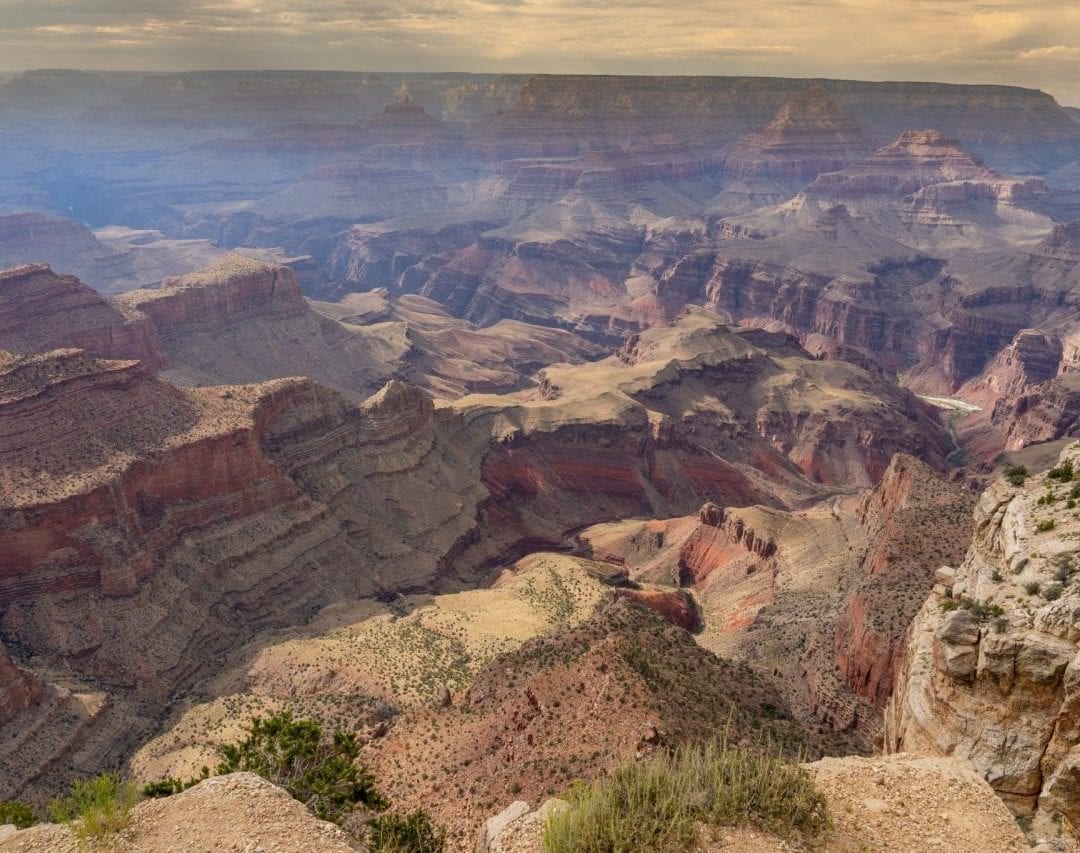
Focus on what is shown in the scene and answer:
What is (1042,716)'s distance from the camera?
23.2 metres

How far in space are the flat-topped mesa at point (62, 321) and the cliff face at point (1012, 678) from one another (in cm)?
10917

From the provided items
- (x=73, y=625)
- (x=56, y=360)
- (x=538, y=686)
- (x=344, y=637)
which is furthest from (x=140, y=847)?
(x=56, y=360)

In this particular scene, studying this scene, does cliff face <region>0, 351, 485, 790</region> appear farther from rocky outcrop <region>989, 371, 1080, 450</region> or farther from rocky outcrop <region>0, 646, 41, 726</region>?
rocky outcrop <region>989, 371, 1080, 450</region>

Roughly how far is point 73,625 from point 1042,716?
60.2 m

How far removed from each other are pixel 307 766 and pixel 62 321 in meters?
102

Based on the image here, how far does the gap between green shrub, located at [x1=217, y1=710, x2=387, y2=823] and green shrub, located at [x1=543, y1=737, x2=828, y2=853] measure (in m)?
10.6

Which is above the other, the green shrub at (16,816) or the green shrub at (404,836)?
the green shrub at (404,836)

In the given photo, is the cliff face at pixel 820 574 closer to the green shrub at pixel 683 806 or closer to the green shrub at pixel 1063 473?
the green shrub at pixel 1063 473

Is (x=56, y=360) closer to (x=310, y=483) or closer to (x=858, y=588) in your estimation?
(x=310, y=483)

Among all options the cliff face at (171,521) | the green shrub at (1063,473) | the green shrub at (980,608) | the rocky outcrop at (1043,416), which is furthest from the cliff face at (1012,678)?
the rocky outcrop at (1043,416)

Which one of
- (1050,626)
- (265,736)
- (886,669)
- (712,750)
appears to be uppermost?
(1050,626)

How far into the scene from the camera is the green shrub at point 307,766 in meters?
30.2

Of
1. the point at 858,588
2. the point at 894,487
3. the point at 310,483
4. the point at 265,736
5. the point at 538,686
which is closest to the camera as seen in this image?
the point at 265,736

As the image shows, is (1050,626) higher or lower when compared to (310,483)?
higher
